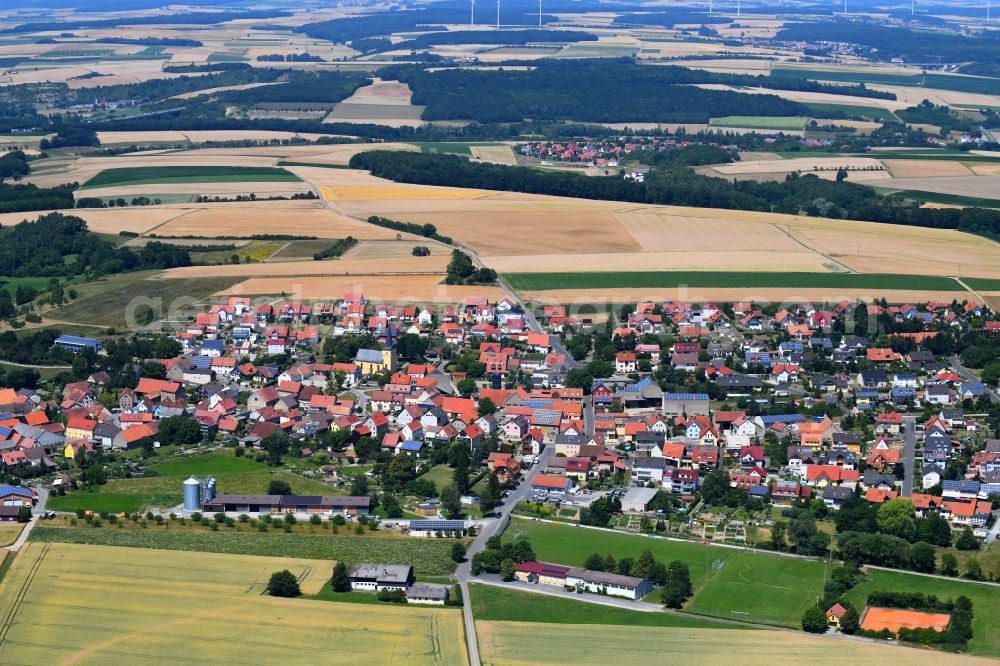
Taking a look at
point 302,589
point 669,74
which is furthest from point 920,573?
point 669,74

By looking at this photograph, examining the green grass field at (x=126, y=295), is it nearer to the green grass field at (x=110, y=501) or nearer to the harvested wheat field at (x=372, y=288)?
the harvested wheat field at (x=372, y=288)

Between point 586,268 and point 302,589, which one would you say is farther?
point 586,268

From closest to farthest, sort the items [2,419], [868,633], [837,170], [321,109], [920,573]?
[868,633], [920,573], [2,419], [837,170], [321,109]

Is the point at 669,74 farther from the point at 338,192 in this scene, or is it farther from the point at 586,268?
the point at 586,268

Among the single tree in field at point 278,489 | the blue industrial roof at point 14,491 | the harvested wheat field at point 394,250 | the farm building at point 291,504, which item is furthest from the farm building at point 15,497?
the harvested wheat field at point 394,250

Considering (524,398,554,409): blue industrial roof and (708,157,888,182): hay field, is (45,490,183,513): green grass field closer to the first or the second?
(524,398,554,409): blue industrial roof

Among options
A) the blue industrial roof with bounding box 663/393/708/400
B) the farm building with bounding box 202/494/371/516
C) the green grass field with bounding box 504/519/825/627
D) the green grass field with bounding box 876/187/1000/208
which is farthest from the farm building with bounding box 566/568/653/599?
the green grass field with bounding box 876/187/1000/208

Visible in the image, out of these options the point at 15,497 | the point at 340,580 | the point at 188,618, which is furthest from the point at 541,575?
the point at 15,497
